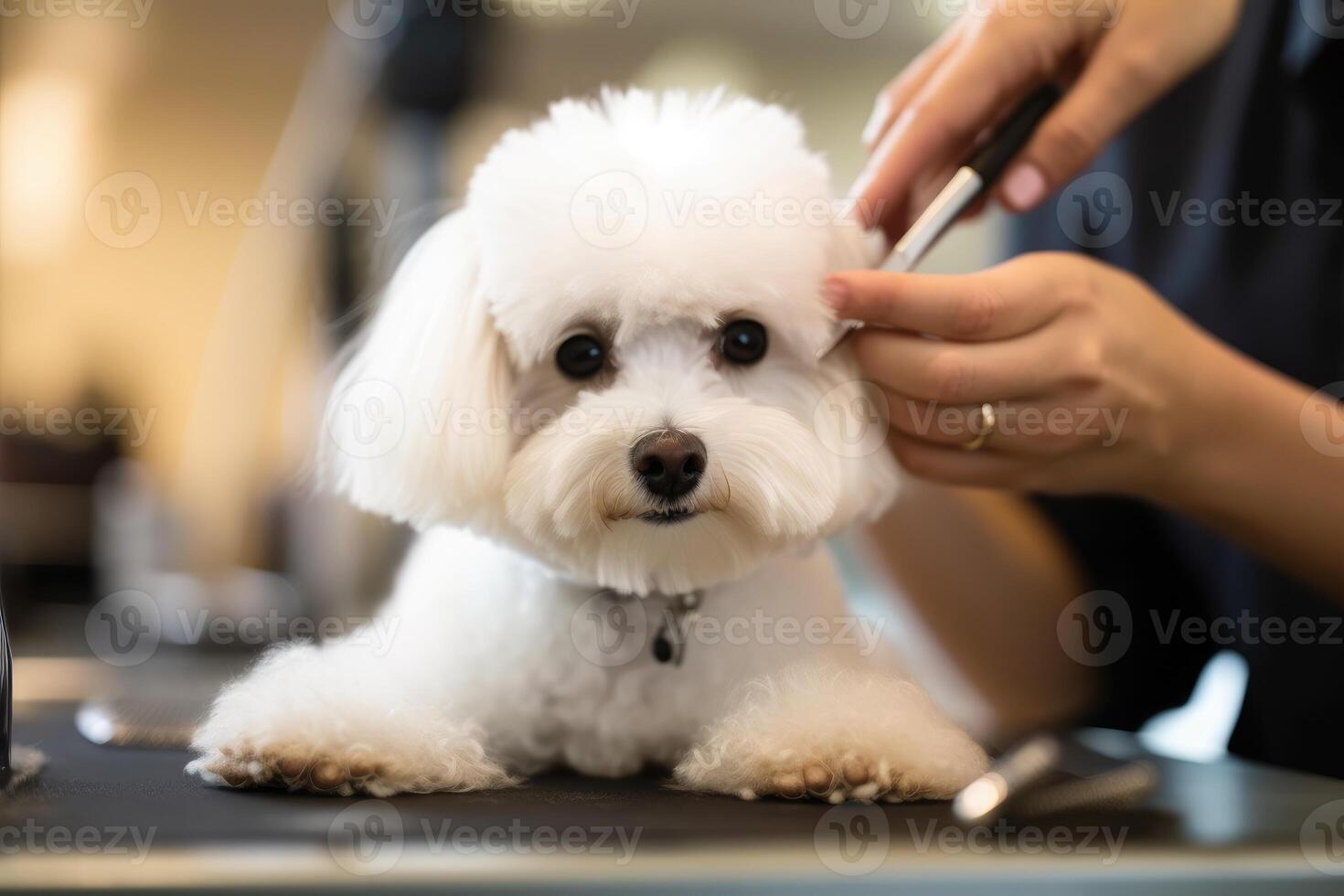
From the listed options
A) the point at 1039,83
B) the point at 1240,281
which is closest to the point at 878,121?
the point at 1039,83

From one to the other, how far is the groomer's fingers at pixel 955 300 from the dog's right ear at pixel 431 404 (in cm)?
31

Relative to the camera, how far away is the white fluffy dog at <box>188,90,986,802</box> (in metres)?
0.83

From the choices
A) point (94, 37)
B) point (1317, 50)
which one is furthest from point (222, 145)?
point (1317, 50)

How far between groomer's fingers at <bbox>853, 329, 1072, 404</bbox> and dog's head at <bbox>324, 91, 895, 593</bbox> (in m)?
0.06

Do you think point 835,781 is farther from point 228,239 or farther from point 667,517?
point 228,239

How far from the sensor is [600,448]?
82cm

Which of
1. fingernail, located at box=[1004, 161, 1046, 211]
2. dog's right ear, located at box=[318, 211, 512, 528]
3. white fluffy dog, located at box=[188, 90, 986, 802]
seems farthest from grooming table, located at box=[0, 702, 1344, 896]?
fingernail, located at box=[1004, 161, 1046, 211]

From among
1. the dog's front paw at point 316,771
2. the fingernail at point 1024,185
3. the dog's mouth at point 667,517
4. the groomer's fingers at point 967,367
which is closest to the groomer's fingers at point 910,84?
the fingernail at point 1024,185

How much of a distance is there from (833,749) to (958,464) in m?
0.35

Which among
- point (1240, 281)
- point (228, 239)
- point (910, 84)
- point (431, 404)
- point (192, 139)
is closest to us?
point (431, 404)

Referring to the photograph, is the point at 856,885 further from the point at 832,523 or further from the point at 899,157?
the point at 899,157

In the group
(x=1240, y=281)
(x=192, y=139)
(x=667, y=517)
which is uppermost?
(x=192, y=139)

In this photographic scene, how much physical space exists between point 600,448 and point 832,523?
0.23 meters

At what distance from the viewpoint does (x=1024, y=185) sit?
3.65 ft
